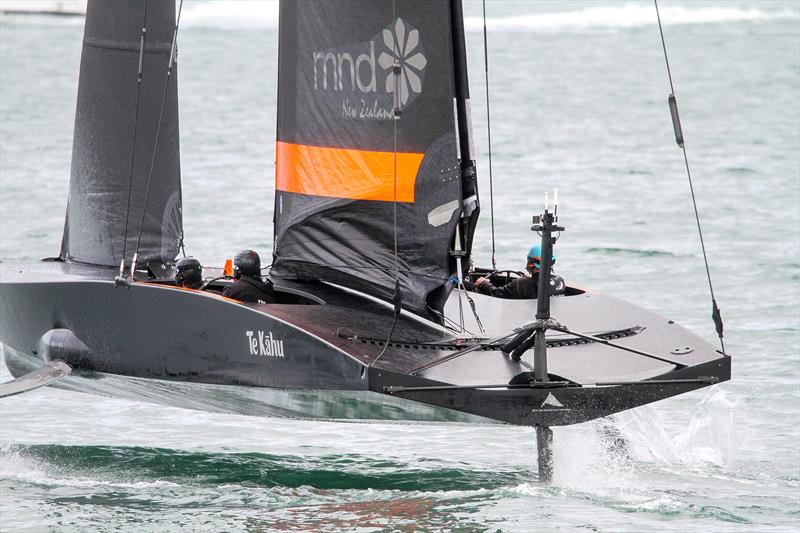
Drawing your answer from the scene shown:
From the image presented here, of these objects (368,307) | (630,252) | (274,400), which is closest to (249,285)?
(368,307)

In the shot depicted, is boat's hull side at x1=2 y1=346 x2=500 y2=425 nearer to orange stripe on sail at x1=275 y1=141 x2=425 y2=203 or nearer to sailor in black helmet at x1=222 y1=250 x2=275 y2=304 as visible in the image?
sailor in black helmet at x1=222 y1=250 x2=275 y2=304

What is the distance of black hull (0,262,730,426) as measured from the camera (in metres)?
9.23

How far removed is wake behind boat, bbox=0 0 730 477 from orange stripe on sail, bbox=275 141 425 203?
13 millimetres

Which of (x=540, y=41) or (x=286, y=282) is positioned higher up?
(x=540, y=41)

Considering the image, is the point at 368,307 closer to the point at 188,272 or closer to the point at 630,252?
the point at 188,272

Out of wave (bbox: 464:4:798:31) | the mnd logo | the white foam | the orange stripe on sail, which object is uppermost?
wave (bbox: 464:4:798:31)

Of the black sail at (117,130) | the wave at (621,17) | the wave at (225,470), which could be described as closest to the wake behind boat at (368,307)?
the black sail at (117,130)

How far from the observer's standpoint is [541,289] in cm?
931

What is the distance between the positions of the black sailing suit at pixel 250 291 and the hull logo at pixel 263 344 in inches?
24.8

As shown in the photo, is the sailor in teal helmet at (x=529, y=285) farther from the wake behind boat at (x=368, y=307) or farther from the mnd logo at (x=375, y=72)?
the mnd logo at (x=375, y=72)

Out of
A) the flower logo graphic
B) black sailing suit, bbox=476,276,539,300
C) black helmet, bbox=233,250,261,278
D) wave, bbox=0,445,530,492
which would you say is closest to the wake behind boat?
the flower logo graphic

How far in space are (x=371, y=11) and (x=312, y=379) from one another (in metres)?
2.58

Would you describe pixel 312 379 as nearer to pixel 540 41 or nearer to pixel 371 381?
pixel 371 381

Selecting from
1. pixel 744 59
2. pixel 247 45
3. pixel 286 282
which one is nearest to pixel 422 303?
pixel 286 282
